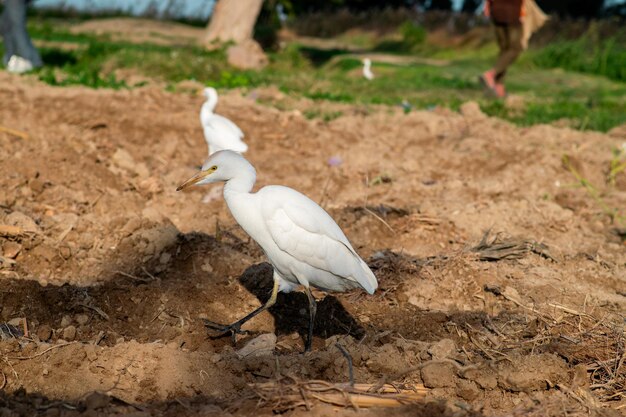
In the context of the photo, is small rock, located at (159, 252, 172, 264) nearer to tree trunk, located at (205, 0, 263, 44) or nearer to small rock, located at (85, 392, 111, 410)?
small rock, located at (85, 392, 111, 410)

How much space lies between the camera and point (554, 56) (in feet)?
68.3

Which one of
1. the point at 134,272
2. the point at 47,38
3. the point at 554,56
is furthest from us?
the point at 554,56

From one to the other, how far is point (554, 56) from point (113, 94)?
13.9 m

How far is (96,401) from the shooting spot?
125 inches

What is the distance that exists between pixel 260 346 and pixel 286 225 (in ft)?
2.05

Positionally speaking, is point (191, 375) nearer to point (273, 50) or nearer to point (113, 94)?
point (113, 94)

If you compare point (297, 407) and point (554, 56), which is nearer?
point (297, 407)

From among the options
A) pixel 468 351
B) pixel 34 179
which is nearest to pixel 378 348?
pixel 468 351

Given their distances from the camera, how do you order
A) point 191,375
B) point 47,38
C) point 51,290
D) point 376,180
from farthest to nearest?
1. point 47,38
2. point 376,180
3. point 51,290
4. point 191,375

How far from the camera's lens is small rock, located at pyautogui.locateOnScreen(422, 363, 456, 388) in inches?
143

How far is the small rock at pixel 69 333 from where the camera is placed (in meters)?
4.21

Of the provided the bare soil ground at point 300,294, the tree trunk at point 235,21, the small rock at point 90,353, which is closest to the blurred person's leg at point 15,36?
the bare soil ground at point 300,294

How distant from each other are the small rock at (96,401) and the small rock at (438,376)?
136cm

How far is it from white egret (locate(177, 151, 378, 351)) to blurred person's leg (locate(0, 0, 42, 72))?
8.89 m
